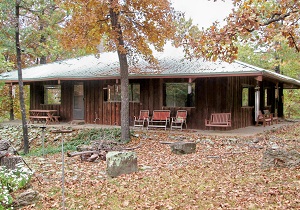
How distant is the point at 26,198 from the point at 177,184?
2.54m

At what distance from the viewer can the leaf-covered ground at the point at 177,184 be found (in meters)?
4.65

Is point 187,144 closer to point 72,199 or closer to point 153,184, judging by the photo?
point 153,184

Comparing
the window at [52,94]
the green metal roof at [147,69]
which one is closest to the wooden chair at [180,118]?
the green metal roof at [147,69]

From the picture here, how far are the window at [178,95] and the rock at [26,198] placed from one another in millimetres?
8801

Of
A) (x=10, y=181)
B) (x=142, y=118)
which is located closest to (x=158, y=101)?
(x=142, y=118)

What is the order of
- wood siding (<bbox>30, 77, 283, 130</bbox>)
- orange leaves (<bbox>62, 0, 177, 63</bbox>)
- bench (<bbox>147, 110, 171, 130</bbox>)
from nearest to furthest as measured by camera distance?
orange leaves (<bbox>62, 0, 177, 63</bbox>), wood siding (<bbox>30, 77, 283, 130</bbox>), bench (<bbox>147, 110, 171, 130</bbox>)

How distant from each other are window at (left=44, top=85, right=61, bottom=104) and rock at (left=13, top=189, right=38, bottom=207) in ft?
39.1

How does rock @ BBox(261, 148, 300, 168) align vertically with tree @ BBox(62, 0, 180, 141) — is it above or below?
below

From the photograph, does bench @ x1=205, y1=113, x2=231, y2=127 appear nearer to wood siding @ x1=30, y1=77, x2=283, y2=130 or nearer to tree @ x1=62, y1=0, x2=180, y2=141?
wood siding @ x1=30, y1=77, x2=283, y2=130

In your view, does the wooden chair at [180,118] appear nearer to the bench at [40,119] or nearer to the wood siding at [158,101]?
the wood siding at [158,101]

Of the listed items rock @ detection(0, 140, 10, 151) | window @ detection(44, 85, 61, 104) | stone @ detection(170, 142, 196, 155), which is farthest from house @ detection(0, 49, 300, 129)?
rock @ detection(0, 140, 10, 151)

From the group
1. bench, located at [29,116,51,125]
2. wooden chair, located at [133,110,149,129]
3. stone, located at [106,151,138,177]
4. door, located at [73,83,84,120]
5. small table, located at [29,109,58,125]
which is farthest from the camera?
door, located at [73,83,84,120]

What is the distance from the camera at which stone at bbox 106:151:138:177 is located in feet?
20.9

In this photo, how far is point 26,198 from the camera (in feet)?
15.8
